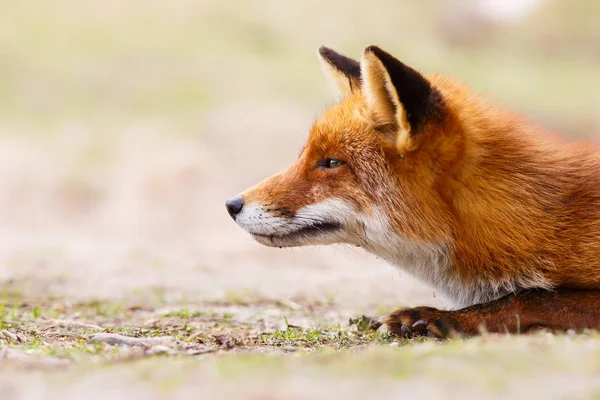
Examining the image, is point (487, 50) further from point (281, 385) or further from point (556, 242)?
point (281, 385)

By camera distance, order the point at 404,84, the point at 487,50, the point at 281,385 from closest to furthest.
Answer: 1. the point at 281,385
2. the point at 404,84
3. the point at 487,50

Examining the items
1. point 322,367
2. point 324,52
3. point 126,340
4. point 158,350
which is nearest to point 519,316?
point 322,367

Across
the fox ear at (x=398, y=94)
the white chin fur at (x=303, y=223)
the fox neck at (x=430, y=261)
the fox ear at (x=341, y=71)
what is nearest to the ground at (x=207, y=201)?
the fox neck at (x=430, y=261)

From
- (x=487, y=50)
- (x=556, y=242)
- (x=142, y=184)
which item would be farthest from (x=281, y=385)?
(x=487, y=50)

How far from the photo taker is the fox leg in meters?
4.23

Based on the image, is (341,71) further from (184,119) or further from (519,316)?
(184,119)

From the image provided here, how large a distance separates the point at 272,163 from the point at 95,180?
3781mm

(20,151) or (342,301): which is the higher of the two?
(20,151)

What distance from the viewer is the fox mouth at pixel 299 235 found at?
488 centimetres

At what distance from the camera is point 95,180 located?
16328 mm

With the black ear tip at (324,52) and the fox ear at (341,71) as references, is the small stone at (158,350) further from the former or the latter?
the black ear tip at (324,52)

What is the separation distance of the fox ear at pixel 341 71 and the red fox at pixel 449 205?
1.91ft

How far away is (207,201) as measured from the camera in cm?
1534

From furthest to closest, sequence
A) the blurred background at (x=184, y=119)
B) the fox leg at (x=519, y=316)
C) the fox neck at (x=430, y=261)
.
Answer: the blurred background at (x=184, y=119) → the fox neck at (x=430, y=261) → the fox leg at (x=519, y=316)
